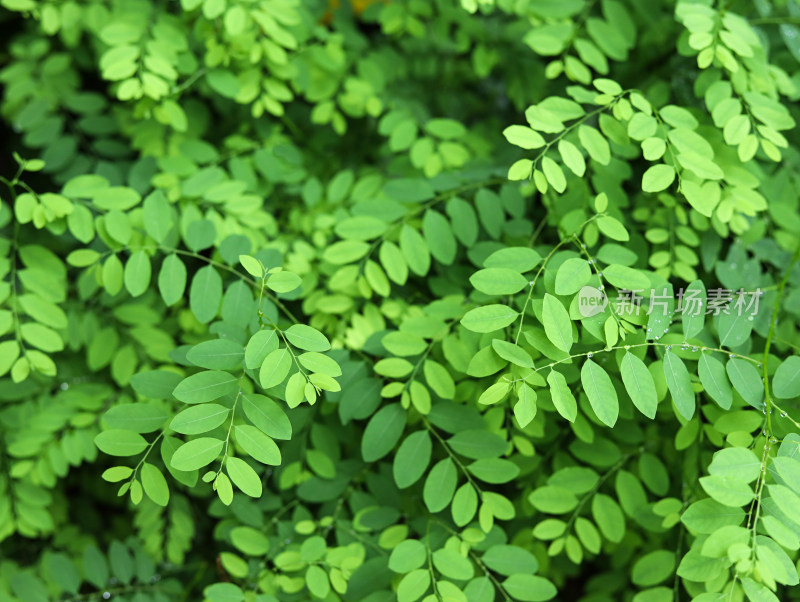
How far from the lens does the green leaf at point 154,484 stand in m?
0.90

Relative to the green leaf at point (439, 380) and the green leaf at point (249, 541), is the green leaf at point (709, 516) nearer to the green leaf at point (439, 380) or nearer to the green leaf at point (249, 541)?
the green leaf at point (439, 380)

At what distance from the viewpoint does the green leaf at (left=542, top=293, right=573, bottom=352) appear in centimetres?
91

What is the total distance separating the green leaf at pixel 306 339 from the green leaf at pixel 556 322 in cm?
30

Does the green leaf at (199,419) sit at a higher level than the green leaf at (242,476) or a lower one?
higher

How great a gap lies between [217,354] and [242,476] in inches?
6.8

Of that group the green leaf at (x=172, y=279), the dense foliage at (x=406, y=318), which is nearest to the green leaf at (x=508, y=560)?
the dense foliage at (x=406, y=318)

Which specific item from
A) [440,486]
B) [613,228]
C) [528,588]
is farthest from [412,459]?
[613,228]

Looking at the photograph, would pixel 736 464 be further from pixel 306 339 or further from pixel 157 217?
pixel 157 217

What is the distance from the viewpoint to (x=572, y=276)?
3.12ft

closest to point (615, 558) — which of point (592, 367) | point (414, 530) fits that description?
point (414, 530)

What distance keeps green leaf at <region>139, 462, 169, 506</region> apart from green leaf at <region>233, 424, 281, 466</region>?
0.13 metres

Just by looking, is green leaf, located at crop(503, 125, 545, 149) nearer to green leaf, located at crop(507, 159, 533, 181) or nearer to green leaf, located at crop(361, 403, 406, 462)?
green leaf, located at crop(507, 159, 533, 181)

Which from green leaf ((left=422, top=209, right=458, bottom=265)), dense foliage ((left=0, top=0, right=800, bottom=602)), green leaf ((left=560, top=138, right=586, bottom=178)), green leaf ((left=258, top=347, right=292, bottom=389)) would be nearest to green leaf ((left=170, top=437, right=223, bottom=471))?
dense foliage ((left=0, top=0, right=800, bottom=602))

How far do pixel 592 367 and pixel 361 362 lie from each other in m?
0.41
